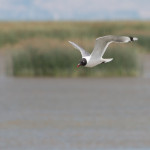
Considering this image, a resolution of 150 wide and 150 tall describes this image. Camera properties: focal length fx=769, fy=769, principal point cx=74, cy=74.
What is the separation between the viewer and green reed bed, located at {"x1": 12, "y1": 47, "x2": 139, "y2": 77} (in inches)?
901

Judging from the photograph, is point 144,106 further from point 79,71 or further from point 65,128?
point 79,71

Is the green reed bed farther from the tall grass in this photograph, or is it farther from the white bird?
the white bird

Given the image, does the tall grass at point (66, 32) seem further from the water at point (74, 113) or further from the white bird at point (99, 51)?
the white bird at point (99, 51)

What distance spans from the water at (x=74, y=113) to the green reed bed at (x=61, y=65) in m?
0.29

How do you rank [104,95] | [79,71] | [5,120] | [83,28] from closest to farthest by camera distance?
[5,120] < [104,95] < [79,71] < [83,28]

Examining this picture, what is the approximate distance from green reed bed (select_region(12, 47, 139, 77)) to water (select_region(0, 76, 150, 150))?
0.29 metres

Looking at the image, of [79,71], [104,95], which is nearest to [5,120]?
[104,95]

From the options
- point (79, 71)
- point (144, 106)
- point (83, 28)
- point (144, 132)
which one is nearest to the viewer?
point (144, 132)

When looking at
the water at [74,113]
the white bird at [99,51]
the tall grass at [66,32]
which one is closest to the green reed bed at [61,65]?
the water at [74,113]

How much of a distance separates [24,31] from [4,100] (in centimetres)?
1643

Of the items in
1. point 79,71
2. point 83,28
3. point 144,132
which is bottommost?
point 144,132

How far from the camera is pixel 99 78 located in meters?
23.6

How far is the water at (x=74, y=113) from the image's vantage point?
46.6ft

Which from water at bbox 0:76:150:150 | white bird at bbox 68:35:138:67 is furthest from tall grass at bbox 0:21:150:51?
white bird at bbox 68:35:138:67
